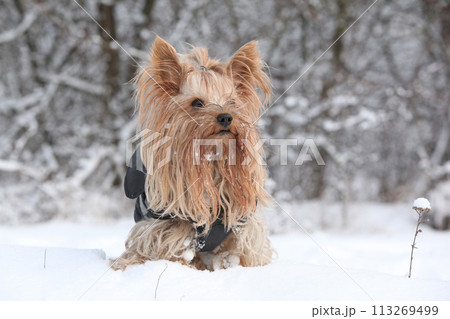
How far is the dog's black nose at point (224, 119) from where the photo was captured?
8.86ft

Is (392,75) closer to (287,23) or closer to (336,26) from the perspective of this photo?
(336,26)

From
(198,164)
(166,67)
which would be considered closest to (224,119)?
(198,164)

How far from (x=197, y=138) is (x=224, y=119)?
0.23m

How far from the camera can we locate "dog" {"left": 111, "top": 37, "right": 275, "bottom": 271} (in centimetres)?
284

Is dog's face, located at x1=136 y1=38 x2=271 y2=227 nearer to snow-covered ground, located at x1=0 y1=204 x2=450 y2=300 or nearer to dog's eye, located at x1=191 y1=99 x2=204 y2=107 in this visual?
dog's eye, located at x1=191 y1=99 x2=204 y2=107

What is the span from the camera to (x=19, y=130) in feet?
34.3

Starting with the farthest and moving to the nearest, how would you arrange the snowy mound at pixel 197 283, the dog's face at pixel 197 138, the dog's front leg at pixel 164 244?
1. the dog's front leg at pixel 164 244
2. the dog's face at pixel 197 138
3. the snowy mound at pixel 197 283

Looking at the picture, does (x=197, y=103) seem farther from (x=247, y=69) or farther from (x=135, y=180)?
(x=135, y=180)

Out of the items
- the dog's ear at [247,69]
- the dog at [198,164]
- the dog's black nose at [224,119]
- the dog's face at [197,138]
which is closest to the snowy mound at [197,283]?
the dog at [198,164]

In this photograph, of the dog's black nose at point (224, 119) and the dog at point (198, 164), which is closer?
the dog's black nose at point (224, 119)

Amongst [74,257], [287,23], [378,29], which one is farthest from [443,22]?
[74,257]

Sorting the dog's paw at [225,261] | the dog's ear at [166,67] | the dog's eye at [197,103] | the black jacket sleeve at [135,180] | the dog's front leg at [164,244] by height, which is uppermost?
the dog's ear at [166,67]

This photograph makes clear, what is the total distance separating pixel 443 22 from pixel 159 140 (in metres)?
8.58

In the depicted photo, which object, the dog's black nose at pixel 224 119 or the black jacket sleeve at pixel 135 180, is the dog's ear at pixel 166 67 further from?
the black jacket sleeve at pixel 135 180
